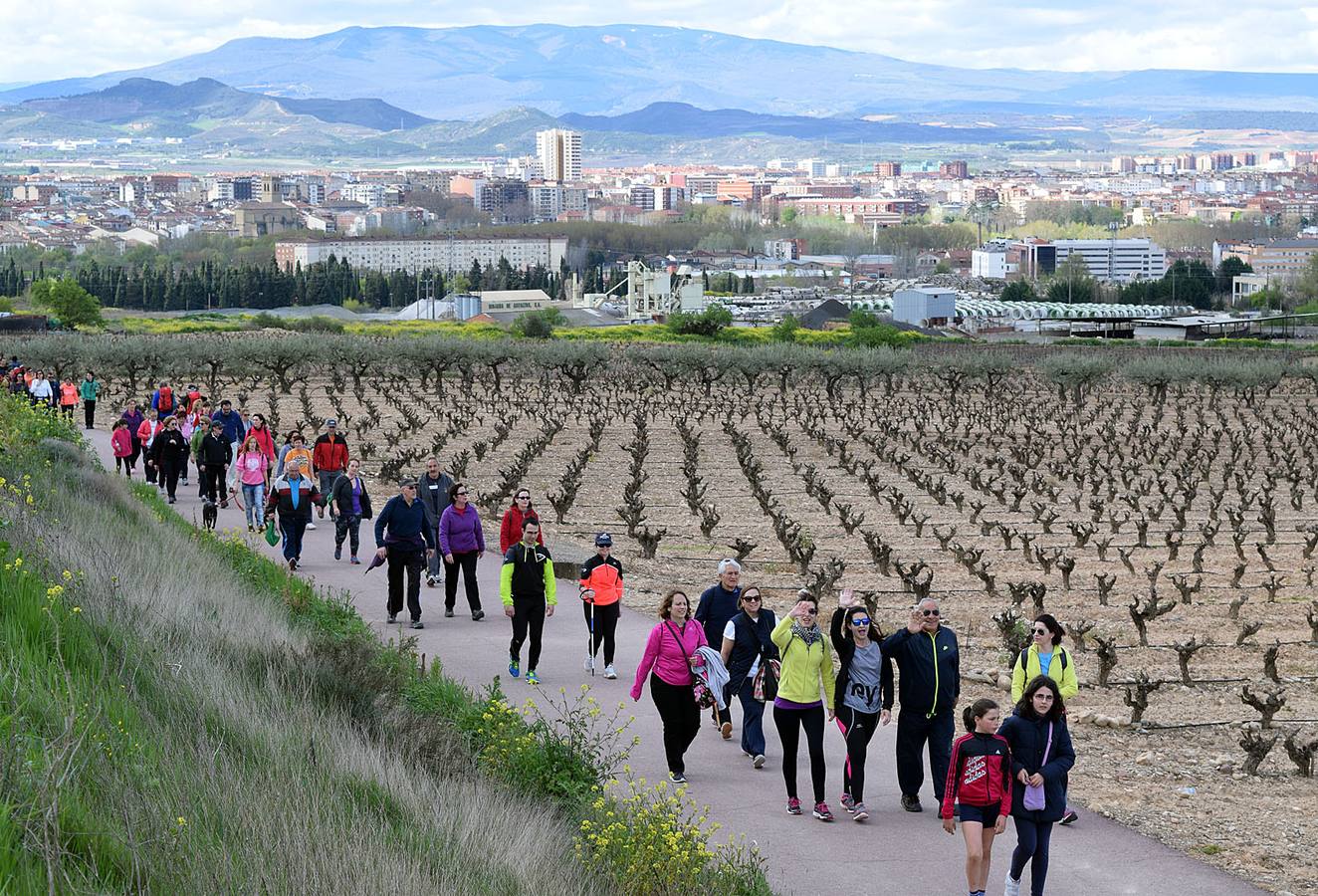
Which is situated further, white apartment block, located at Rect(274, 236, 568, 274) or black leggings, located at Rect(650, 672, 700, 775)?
white apartment block, located at Rect(274, 236, 568, 274)

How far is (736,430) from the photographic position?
3656cm

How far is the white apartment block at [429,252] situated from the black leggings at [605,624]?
149726 millimetres

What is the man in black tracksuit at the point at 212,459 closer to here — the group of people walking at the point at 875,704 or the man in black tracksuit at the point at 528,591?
the man in black tracksuit at the point at 528,591

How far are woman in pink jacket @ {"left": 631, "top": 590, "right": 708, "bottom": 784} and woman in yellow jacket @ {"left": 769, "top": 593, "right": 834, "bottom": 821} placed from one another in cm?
69

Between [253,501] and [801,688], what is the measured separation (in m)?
10.4

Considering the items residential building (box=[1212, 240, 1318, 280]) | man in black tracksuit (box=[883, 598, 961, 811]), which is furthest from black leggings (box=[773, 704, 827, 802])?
residential building (box=[1212, 240, 1318, 280])

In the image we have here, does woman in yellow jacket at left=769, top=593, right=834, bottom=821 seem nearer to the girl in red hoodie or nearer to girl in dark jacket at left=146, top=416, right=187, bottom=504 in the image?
the girl in red hoodie

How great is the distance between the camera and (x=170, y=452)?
20.9m

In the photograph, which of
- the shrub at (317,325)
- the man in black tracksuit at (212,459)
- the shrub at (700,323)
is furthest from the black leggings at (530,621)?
the shrub at (317,325)

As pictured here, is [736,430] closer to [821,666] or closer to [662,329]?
[821,666]

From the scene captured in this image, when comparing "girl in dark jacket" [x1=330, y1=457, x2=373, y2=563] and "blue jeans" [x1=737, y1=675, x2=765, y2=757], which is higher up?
"girl in dark jacket" [x1=330, y1=457, x2=373, y2=563]

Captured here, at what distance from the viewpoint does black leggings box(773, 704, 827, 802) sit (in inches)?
379

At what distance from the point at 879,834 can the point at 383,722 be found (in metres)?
2.84

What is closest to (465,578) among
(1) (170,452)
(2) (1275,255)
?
(1) (170,452)
